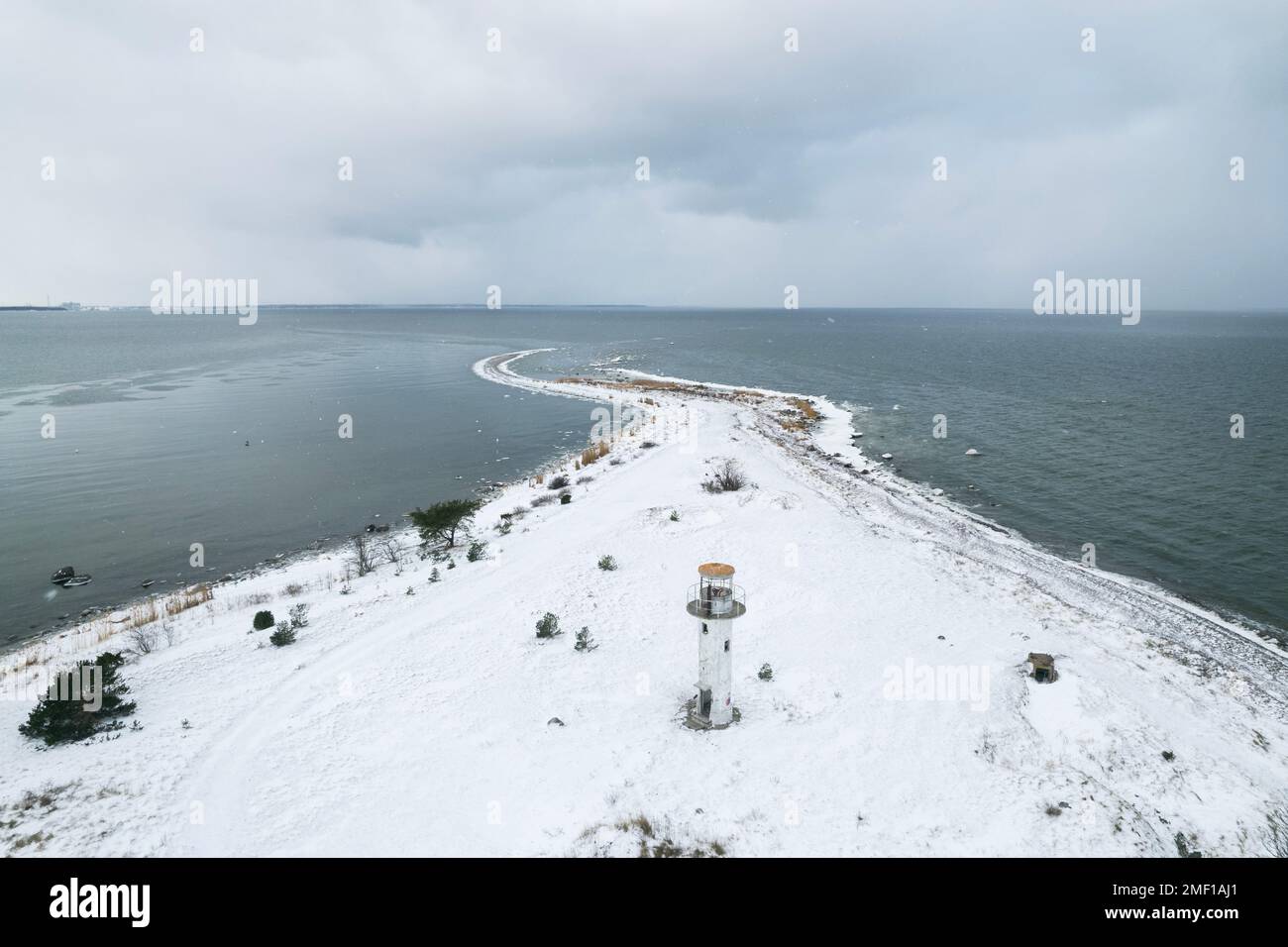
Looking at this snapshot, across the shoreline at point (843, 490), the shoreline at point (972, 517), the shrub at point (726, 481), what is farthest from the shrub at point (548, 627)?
the shoreline at point (972, 517)

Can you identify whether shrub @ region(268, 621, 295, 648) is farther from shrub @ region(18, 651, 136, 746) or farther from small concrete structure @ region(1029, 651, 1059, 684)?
small concrete structure @ region(1029, 651, 1059, 684)

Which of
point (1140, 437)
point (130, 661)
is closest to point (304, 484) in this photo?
point (130, 661)

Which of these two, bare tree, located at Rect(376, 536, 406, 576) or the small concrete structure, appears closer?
the small concrete structure

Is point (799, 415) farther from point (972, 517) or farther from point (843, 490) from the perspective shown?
point (972, 517)

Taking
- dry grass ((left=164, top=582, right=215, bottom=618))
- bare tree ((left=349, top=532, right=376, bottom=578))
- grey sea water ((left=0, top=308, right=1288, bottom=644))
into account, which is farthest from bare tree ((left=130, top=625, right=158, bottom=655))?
bare tree ((left=349, top=532, right=376, bottom=578))

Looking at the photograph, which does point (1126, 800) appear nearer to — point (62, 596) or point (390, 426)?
point (62, 596)
